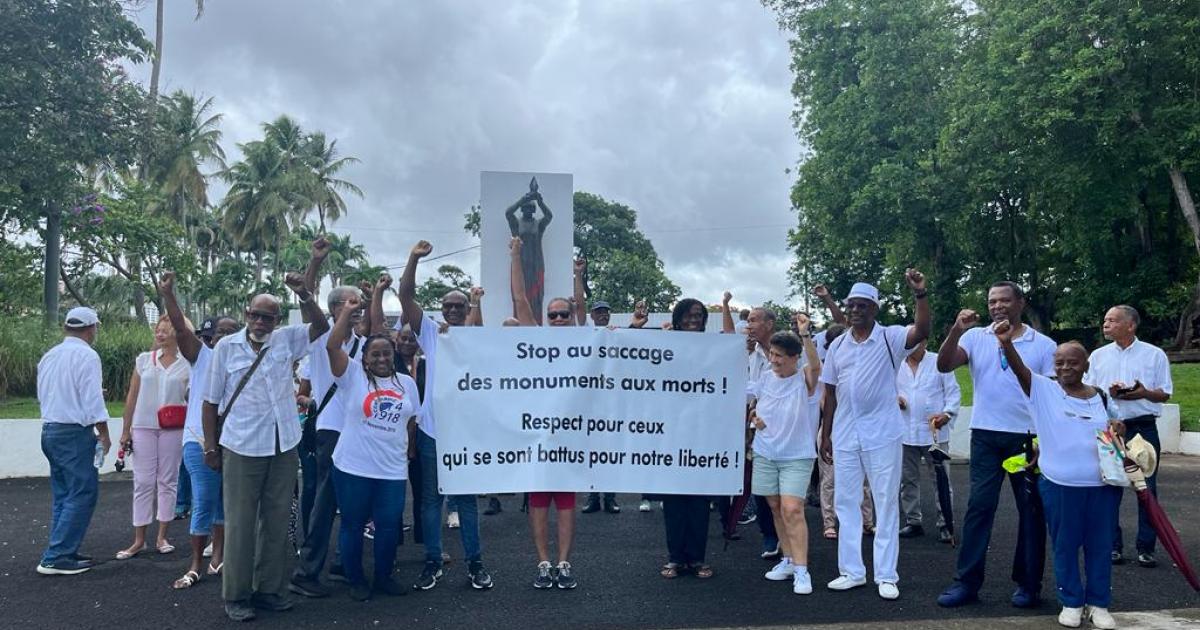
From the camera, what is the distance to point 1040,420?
5.08 meters

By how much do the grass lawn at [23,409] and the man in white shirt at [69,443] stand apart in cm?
823

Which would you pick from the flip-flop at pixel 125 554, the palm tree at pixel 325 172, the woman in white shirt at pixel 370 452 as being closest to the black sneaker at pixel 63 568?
the flip-flop at pixel 125 554

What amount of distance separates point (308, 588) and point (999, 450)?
4413 millimetres

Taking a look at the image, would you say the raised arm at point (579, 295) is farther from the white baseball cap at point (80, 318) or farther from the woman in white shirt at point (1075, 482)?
the white baseball cap at point (80, 318)

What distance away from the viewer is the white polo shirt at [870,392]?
556cm

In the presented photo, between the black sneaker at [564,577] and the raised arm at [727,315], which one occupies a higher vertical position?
the raised arm at [727,315]

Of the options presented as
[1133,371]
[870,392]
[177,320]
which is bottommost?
[870,392]

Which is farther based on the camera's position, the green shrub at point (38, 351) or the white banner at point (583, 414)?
the green shrub at point (38, 351)

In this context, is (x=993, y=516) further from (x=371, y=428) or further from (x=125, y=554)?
(x=125, y=554)

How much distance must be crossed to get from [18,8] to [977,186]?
74.4 feet

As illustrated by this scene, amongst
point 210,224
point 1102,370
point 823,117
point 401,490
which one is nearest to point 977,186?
point 823,117

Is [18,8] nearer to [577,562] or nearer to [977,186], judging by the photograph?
[577,562]

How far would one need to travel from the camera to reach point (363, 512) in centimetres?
544

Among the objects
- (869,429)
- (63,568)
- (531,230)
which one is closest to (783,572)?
(869,429)
